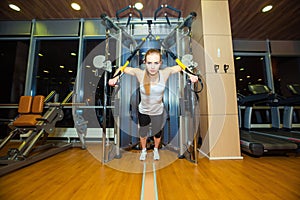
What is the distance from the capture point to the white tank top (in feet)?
5.94

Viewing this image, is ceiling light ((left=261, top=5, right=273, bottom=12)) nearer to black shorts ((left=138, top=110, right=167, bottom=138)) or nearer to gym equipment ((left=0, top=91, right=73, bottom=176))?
black shorts ((left=138, top=110, right=167, bottom=138))

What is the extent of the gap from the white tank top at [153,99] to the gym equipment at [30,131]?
1.51m

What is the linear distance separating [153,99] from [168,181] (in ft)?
3.07

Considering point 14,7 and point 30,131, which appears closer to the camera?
point 30,131

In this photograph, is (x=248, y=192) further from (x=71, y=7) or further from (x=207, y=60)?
(x=71, y=7)

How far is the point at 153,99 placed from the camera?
72.5 inches

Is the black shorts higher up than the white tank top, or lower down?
lower down

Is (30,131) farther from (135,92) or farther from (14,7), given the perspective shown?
(14,7)

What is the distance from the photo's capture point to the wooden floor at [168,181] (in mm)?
1054

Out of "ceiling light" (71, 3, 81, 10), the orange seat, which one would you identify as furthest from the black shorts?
"ceiling light" (71, 3, 81, 10)

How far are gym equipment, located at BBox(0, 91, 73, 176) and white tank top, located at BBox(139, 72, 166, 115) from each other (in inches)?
59.6

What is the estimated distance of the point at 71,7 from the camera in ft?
10.3

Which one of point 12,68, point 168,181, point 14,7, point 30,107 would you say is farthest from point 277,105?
point 12,68

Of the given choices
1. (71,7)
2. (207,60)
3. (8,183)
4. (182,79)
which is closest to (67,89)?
(71,7)
